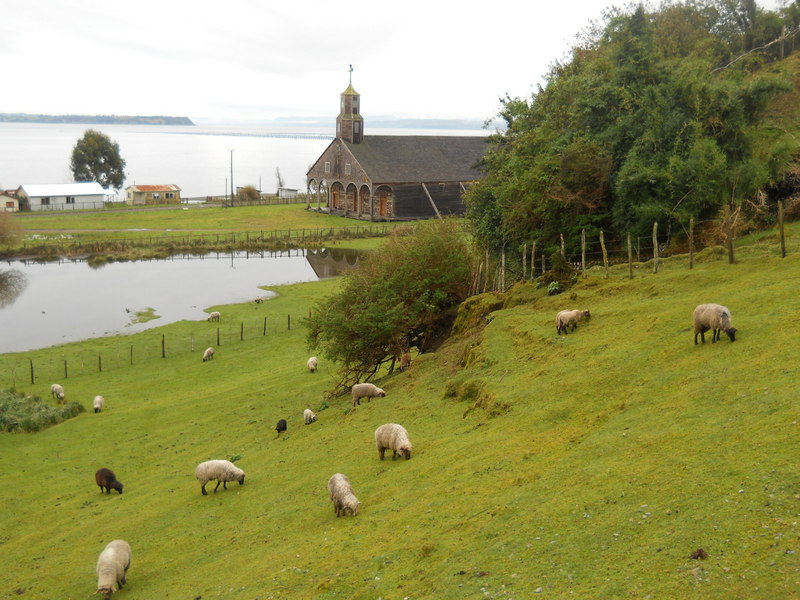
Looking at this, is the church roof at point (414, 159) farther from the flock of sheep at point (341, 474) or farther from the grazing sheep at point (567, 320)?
the grazing sheep at point (567, 320)

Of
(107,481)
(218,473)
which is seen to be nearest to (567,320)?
(218,473)

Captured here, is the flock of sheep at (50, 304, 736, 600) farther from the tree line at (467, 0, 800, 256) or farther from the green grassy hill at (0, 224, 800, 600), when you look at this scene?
the tree line at (467, 0, 800, 256)

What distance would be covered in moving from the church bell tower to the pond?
84.3ft

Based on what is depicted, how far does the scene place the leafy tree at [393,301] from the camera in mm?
33500

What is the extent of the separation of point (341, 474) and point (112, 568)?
19.1ft

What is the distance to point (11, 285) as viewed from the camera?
75.3 m

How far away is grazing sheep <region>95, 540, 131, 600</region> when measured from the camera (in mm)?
17203

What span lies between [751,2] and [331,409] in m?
56.3

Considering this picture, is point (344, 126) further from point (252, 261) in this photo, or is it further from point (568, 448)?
point (568, 448)

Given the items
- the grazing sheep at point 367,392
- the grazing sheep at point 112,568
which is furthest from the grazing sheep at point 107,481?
the grazing sheep at point 367,392

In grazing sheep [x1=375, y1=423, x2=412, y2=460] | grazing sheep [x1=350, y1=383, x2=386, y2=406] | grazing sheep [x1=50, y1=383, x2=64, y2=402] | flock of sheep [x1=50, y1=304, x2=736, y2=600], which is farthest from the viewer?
grazing sheep [x1=50, y1=383, x2=64, y2=402]

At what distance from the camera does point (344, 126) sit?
111688 mm

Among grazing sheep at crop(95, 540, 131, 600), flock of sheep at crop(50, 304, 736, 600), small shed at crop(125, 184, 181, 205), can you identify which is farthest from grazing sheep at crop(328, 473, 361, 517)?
small shed at crop(125, 184, 181, 205)

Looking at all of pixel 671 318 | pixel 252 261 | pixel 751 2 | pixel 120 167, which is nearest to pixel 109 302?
pixel 252 261
